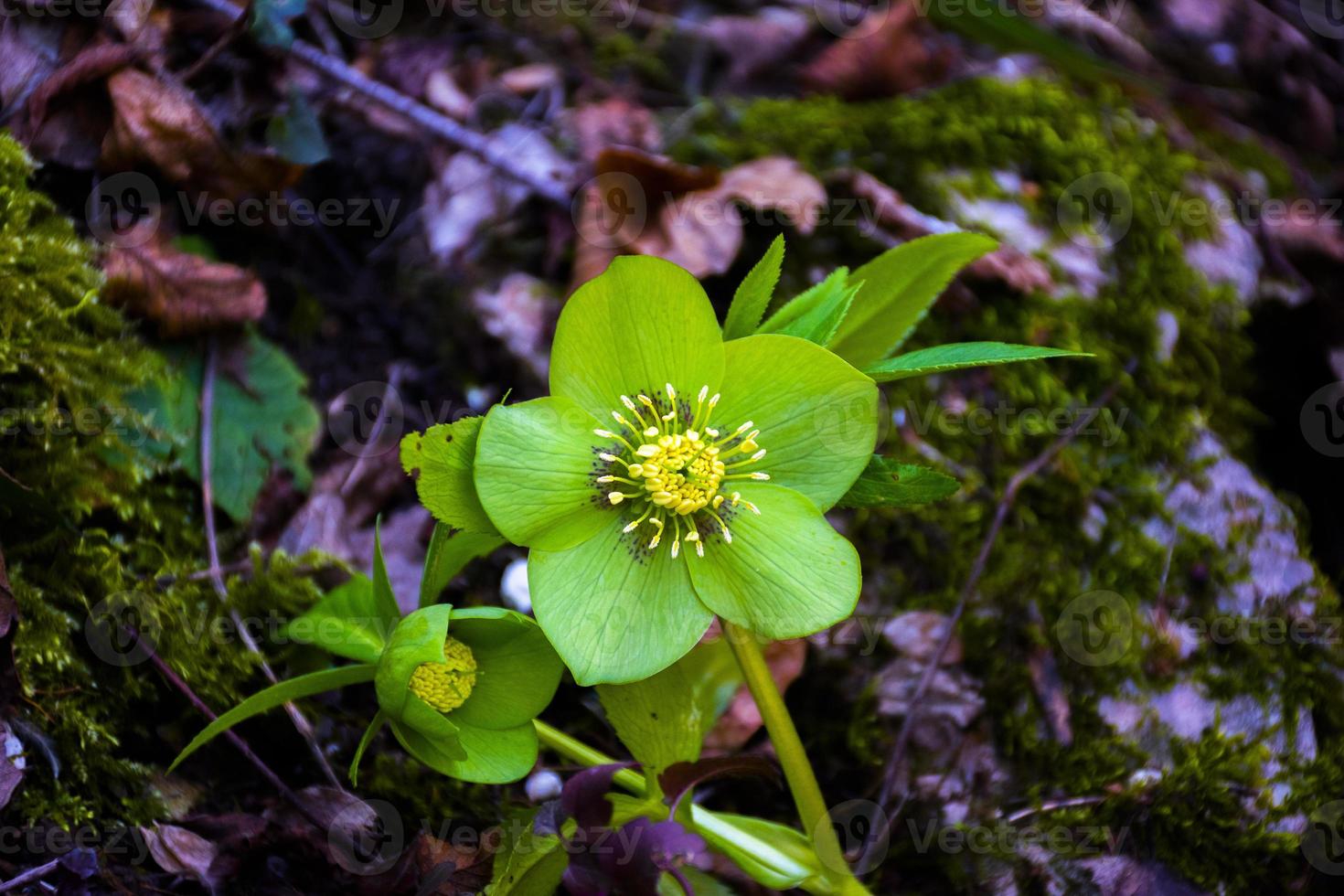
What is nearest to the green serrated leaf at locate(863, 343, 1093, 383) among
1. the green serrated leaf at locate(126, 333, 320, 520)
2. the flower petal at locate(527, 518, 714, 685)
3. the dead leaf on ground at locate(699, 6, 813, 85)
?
the flower petal at locate(527, 518, 714, 685)

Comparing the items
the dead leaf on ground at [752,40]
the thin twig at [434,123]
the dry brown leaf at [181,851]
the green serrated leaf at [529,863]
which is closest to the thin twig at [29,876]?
the dry brown leaf at [181,851]

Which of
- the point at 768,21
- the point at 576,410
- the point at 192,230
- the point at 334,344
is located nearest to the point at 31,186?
the point at 192,230

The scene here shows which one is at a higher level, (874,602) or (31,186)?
(31,186)

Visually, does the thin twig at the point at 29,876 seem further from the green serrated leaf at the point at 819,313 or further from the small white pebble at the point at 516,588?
the green serrated leaf at the point at 819,313

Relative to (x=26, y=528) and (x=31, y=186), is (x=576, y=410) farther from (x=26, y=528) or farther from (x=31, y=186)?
(x=31, y=186)

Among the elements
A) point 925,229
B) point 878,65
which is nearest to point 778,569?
point 925,229
